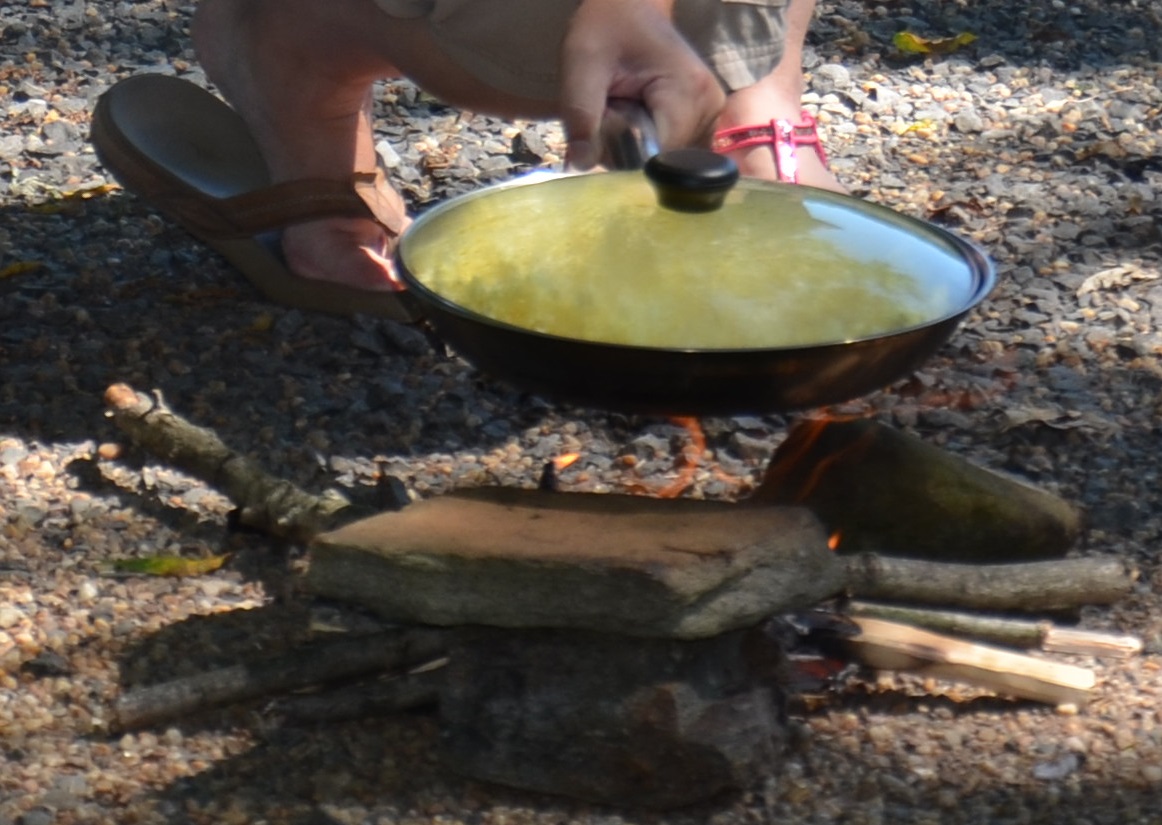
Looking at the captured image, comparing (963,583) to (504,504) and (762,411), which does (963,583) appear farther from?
(504,504)

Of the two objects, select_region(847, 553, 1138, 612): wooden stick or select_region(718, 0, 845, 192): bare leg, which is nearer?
select_region(847, 553, 1138, 612): wooden stick

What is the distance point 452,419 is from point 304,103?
2.04ft

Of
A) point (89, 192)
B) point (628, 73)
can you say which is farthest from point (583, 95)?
point (89, 192)

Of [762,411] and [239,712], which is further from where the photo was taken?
[239,712]

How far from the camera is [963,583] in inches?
69.5

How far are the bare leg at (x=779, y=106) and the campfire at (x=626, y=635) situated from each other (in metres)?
0.92

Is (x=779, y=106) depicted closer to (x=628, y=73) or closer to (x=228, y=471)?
(x=628, y=73)

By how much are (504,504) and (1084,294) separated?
4.84 ft

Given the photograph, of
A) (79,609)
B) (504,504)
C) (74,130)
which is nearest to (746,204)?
(504,504)

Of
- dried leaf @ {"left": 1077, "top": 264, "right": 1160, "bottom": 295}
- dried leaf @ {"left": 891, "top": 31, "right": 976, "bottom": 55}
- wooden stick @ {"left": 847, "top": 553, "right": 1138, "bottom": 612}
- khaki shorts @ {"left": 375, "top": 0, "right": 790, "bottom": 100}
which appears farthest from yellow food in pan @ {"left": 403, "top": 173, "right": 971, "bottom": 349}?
dried leaf @ {"left": 891, "top": 31, "right": 976, "bottom": 55}

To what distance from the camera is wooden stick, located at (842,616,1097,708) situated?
65.6 inches

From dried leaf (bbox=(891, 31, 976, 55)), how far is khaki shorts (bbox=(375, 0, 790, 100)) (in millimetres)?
1498

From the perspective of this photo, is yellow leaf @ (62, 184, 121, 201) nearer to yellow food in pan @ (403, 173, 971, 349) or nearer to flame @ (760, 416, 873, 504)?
yellow food in pan @ (403, 173, 971, 349)

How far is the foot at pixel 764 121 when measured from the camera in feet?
8.29
